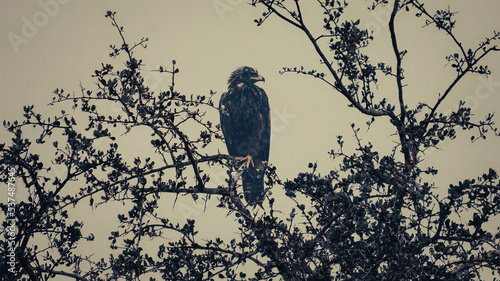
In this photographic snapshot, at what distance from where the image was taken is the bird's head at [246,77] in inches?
370

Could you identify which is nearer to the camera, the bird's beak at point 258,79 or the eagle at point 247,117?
the eagle at point 247,117

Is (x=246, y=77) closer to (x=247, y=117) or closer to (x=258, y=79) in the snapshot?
(x=258, y=79)

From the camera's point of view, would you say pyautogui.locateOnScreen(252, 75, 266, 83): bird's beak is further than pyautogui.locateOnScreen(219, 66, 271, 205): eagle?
Yes

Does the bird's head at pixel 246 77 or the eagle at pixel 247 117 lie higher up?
the bird's head at pixel 246 77

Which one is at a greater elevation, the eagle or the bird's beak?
the bird's beak

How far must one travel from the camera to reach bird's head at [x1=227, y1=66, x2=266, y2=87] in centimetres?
940

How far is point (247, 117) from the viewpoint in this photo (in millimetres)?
9008

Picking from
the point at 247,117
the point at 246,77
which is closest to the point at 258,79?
the point at 246,77

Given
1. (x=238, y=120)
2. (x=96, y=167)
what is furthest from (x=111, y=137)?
(x=238, y=120)

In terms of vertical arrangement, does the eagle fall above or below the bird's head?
below

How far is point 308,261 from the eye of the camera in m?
2.97

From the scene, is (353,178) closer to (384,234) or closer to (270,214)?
(384,234)

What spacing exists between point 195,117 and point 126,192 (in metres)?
0.82

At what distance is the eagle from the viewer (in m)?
9.03
